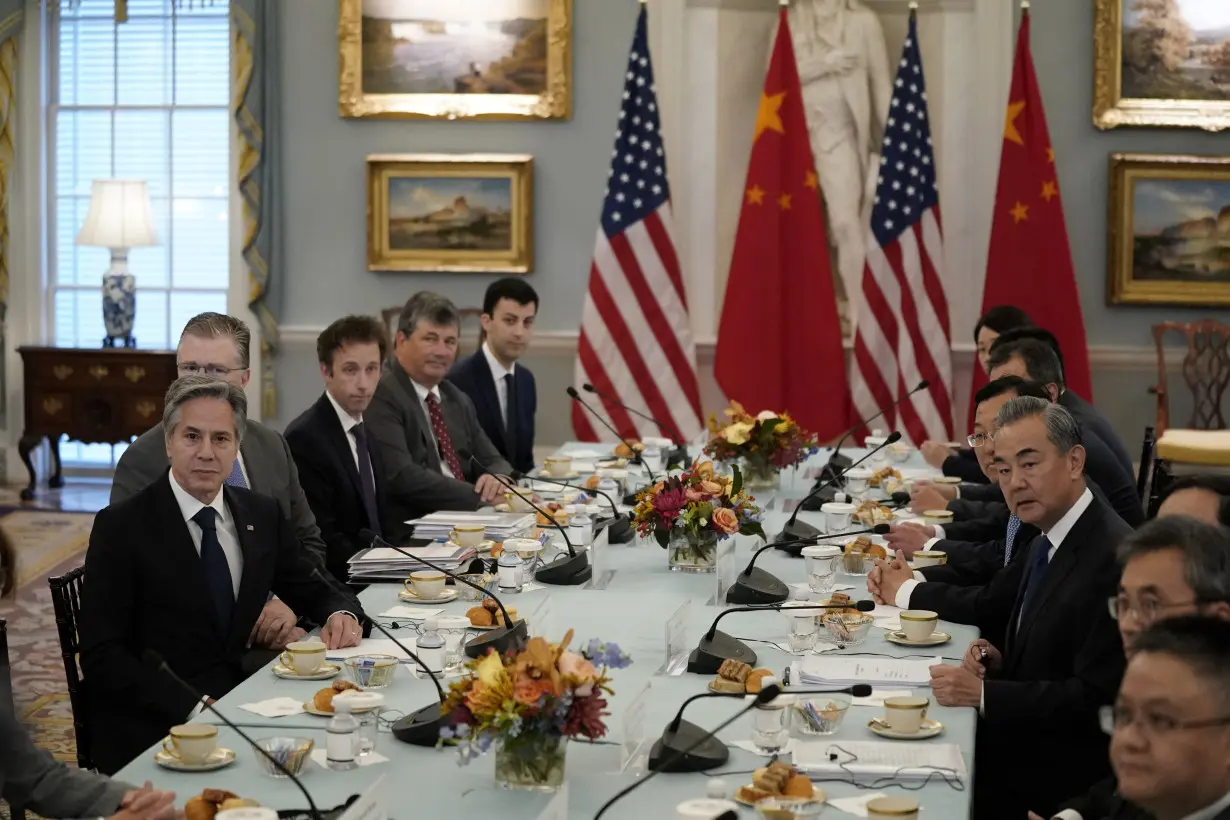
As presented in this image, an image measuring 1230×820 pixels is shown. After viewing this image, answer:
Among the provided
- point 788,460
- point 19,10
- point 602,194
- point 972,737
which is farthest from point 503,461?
point 19,10

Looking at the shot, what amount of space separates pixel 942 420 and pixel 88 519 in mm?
4582

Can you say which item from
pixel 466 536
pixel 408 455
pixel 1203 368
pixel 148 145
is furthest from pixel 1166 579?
pixel 148 145

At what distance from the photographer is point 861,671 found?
325 centimetres

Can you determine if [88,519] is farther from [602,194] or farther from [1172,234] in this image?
[1172,234]

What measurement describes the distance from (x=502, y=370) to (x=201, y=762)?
4.31 metres

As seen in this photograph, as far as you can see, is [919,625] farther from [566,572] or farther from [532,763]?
[532,763]

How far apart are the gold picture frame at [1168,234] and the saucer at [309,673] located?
6.17 m

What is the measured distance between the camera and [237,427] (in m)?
3.65

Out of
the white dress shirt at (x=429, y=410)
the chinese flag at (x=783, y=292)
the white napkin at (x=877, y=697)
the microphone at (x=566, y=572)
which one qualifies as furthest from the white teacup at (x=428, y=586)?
the chinese flag at (x=783, y=292)

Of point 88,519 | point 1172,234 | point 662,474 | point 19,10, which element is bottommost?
point 88,519

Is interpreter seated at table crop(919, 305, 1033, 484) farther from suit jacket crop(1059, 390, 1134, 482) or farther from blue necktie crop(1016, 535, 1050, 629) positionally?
blue necktie crop(1016, 535, 1050, 629)

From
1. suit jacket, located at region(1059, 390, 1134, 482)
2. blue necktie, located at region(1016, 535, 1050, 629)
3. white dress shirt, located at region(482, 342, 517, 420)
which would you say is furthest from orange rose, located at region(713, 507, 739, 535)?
white dress shirt, located at region(482, 342, 517, 420)

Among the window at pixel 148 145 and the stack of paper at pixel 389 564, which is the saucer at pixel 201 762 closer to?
the stack of paper at pixel 389 564

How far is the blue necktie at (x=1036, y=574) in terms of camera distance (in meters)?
3.45
